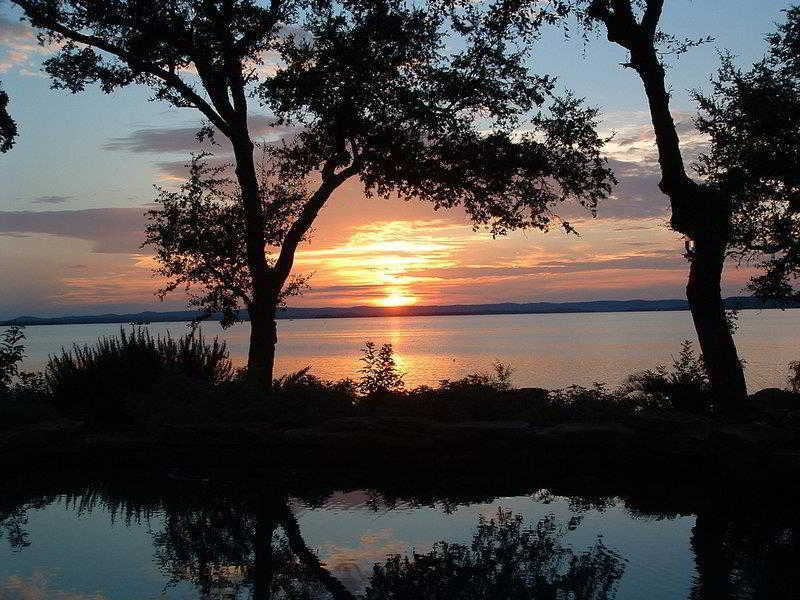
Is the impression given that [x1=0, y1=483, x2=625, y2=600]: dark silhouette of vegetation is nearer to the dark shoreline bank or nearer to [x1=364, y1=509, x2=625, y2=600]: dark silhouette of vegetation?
[x1=364, y1=509, x2=625, y2=600]: dark silhouette of vegetation

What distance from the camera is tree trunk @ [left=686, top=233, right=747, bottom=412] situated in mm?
12852

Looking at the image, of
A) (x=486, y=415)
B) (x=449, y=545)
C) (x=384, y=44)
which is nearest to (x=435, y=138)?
(x=384, y=44)

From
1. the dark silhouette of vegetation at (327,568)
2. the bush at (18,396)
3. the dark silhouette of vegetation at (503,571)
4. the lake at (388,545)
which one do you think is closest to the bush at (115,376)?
the bush at (18,396)

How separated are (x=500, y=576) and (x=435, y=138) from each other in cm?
1234

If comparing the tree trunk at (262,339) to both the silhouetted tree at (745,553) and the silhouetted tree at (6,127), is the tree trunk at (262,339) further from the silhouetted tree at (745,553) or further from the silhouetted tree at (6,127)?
the silhouetted tree at (745,553)

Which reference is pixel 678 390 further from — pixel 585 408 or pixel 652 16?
pixel 652 16

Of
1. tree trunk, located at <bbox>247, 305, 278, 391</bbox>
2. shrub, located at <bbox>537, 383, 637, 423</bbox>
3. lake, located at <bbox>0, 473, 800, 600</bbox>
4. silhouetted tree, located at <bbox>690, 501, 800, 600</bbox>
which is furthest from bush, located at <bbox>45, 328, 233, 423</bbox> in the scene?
silhouetted tree, located at <bbox>690, 501, 800, 600</bbox>

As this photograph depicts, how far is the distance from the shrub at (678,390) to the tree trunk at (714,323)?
672 mm

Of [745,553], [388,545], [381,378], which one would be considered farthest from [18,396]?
[745,553]

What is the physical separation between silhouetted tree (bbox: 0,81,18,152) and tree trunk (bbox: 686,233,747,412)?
1372 cm

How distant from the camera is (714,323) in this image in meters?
13.1

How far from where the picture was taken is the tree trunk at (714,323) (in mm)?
12852

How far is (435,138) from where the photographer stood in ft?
57.6

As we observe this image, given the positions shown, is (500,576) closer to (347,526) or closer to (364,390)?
(347,526)
